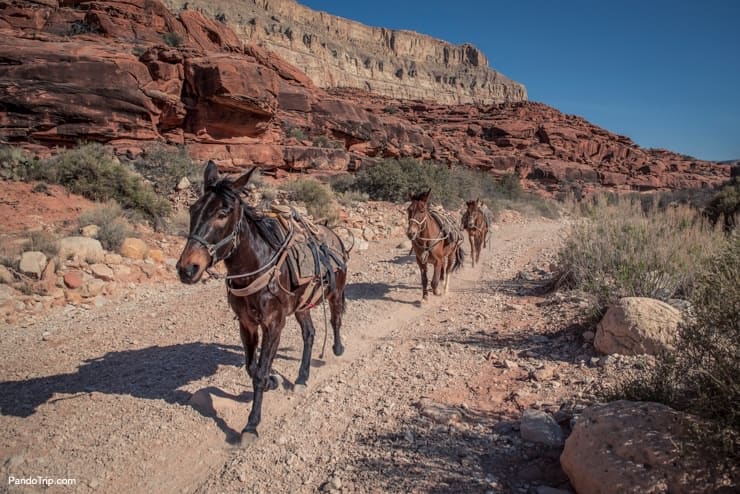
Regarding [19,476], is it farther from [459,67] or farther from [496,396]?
[459,67]

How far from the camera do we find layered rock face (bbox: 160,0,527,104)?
81938mm

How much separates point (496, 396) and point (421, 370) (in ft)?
3.11

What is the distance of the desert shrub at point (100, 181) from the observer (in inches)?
422

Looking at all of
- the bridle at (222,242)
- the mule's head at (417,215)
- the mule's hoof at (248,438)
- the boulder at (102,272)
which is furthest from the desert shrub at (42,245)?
the mule's head at (417,215)

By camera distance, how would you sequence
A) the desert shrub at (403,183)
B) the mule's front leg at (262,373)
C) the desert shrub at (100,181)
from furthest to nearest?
the desert shrub at (403,183), the desert shrub at (100,181), the mule's front leg at (262,373)

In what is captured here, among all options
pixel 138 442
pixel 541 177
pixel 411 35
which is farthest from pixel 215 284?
pixel 411 35

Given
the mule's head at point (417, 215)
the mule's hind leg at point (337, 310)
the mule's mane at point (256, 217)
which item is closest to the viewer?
the mule's mane at point (256, 217)

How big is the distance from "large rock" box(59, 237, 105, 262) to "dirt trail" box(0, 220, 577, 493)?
1.51 meters

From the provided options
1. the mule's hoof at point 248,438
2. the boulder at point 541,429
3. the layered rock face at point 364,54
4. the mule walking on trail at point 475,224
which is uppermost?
the layered rock face at point 364,54

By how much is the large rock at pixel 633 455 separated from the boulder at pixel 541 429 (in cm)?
42

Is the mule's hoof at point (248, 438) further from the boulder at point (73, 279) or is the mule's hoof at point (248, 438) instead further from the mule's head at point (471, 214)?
the mule's head at point (471, 214)

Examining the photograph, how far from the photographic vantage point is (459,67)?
125 meters

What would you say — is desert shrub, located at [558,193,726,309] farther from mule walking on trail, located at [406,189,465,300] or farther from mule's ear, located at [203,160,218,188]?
mule's ear, located at [203,160,218,188]

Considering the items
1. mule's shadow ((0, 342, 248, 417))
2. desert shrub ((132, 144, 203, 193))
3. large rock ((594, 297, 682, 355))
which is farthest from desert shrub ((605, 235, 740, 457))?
desert shrub ((132, 144, 203, 193))
